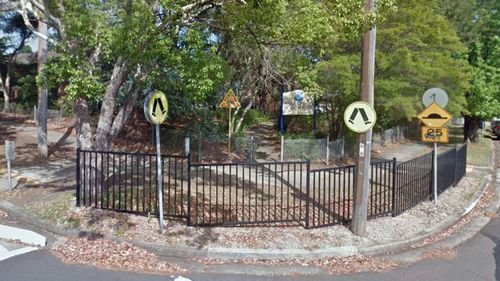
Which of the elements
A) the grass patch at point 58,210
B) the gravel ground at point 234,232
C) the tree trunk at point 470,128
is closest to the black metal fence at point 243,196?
the gravel ground at point 234,232

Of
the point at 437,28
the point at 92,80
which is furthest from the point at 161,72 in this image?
the point at 437,28

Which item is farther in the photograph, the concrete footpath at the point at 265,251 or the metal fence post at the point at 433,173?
the metal fence post at the point at 433,173

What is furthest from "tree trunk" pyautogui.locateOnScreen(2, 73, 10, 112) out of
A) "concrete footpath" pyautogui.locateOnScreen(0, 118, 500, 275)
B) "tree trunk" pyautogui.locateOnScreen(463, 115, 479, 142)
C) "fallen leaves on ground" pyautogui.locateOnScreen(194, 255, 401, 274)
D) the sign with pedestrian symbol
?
"tree trunk" pyautogui.locateOnScreen(463, 115, 479, 142)

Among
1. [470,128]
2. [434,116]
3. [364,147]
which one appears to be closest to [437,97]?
[434,116]

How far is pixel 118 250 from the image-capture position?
544 cm

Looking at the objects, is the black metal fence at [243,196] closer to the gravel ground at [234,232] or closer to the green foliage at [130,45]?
the gravel ground at [234,232]

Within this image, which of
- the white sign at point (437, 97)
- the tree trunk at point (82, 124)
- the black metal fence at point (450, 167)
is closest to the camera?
the tree trunk at point (82, 124)

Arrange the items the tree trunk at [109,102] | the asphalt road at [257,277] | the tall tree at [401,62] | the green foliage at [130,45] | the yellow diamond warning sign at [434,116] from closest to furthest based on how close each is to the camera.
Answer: the asphalt road at [257,277]
the green foliage at [130,45]
the tree trunk at [109,102]
the yellow diamond warning sign at [434,116]
the tall tree at [401,62]

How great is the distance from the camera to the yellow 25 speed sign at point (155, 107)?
234 inches

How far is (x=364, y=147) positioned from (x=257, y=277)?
2.88m

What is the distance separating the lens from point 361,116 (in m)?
6.19

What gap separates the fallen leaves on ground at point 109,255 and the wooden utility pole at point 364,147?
305 centimetres

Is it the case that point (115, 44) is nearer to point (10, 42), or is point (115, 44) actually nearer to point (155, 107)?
point (155, 107)

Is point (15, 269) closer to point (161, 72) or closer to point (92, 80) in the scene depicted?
point (92, 80)
